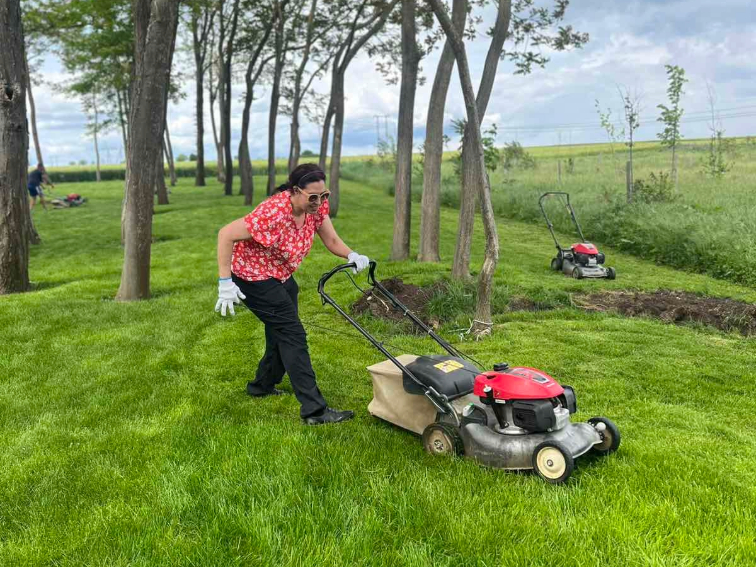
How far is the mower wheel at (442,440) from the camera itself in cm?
354

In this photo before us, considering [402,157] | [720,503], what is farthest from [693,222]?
[720,503]

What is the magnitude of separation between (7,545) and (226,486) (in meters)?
1.04

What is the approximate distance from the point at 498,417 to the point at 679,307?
5.59 metres

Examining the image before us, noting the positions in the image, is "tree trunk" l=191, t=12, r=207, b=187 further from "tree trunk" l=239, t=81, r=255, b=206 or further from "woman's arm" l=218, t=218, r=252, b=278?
"woman's arm" l=218, t=218, r=252, b=278

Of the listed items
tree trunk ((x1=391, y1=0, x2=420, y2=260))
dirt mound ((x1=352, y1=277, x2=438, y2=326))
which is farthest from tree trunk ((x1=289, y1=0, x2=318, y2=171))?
dirt mound ((x1=352, y1=277, x2=438, y2=326))

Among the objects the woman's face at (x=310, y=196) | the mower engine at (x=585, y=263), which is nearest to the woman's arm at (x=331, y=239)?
the woman's face at (x=310, y=196)

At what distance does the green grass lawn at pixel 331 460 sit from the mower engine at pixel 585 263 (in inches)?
120

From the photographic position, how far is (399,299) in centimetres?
811

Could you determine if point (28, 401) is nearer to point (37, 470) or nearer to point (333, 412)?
point (37, 470)

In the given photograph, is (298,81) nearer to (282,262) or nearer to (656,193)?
(656,193)

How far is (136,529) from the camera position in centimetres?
287

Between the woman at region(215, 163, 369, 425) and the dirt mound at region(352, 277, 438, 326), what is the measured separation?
3.58m

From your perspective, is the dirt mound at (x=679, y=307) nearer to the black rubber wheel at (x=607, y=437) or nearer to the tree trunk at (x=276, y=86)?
the black rubber wheel at (x=607, y=437)

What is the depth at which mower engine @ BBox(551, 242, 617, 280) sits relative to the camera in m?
10.5
